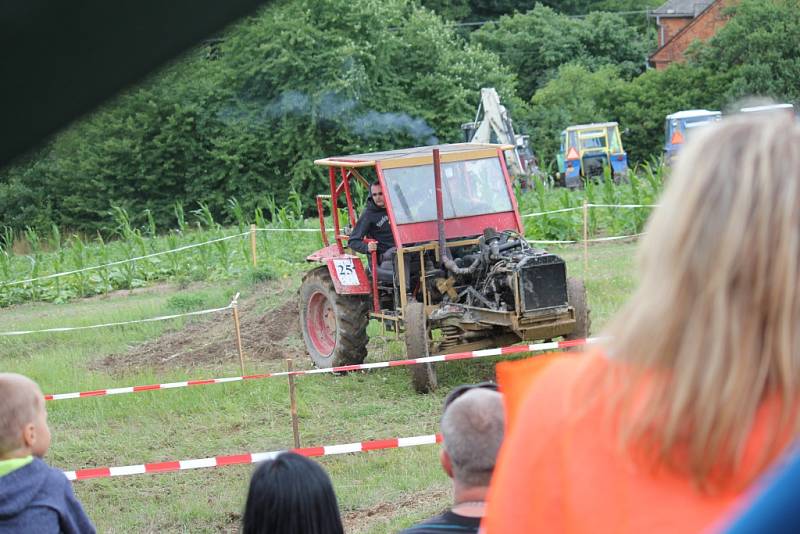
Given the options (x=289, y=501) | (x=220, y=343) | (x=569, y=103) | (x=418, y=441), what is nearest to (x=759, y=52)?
A: (x=569, y=103)

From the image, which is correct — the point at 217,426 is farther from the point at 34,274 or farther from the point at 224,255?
the point at 34,274

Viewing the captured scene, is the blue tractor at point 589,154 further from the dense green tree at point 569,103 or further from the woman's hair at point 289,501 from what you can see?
the woman's hair at point 289,501

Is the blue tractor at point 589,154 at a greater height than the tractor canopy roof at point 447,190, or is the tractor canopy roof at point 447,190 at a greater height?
the blue tractor at point 589,154

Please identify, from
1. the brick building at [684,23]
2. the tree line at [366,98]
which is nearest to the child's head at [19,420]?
the tree line at [366,98]

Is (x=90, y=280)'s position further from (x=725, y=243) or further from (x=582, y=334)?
(x=725, y=243)

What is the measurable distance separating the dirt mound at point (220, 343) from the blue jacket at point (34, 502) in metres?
7.66

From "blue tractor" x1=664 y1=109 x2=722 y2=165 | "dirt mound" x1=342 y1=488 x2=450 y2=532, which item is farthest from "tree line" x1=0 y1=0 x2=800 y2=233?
"dirt mound" x1=342 y1=488 x2=450 y2=532

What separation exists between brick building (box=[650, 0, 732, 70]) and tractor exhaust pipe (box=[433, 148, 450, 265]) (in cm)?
3459

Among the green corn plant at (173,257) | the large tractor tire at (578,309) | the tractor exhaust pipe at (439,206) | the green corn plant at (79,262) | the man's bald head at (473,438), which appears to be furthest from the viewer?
the green corn plant at (173,257)

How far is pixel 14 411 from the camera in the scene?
299cm

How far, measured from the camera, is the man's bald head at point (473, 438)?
237cm

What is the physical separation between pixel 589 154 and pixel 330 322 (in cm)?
2174

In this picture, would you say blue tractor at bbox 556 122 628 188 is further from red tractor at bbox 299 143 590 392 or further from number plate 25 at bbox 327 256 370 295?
number plate 25 at bbox 327 256 370 295

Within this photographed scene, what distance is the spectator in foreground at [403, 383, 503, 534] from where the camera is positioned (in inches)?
93.4
